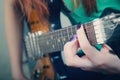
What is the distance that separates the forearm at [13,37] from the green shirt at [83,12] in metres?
0.22

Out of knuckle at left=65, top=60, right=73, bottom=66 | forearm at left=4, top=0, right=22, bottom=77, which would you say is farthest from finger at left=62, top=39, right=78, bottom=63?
forearm at left=4, top=0, right=22, bottom=77

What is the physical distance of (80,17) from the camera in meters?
0.73

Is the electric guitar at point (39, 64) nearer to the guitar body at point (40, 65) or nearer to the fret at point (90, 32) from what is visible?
the guitar body at point (40, 65)

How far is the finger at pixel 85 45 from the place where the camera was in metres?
0.71

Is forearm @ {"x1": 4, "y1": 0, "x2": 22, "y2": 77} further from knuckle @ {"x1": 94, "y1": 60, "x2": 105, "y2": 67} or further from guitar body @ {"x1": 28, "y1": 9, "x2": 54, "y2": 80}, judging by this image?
knuckle @ {"x1": 94, "y1": 60, "x2": 105, "y2": 67}

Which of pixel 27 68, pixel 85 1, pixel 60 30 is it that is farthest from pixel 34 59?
pixel 85 1

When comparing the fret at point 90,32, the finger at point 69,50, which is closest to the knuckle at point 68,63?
the finger at point 69,50

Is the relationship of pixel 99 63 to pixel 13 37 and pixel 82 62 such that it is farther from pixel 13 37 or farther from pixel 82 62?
pixel 13 37

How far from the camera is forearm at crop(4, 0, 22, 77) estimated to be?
0.87 m

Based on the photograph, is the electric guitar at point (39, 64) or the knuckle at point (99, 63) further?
the electric guitar at point (39, 64)

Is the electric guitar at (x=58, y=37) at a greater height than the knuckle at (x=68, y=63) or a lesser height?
greater

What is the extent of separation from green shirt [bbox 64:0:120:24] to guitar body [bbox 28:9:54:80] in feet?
0.36

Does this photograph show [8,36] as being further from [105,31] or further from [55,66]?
[105,31]

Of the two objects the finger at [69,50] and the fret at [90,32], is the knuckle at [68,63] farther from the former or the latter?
the fret at [90,32]
